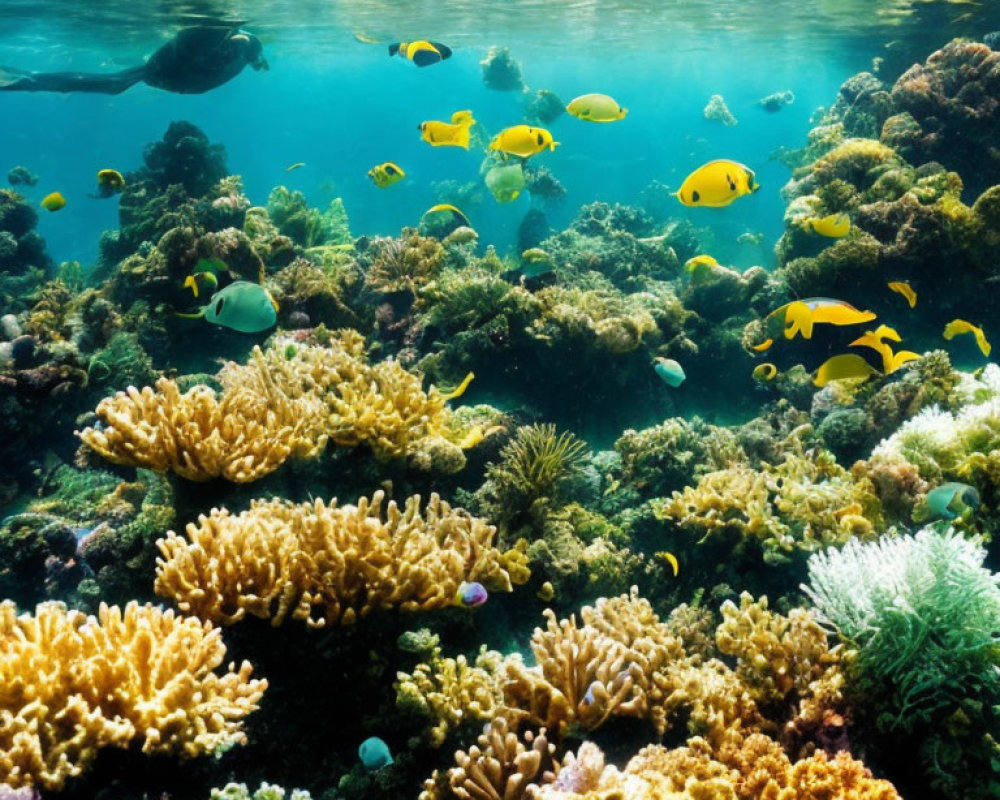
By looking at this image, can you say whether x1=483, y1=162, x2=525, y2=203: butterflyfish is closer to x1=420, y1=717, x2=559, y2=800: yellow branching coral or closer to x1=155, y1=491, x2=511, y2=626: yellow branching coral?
x1=155, y1=491, x2=511, y2=626: yellow branching coral

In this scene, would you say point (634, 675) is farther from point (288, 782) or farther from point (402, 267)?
point (402, 267)

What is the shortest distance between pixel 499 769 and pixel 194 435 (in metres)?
2.77

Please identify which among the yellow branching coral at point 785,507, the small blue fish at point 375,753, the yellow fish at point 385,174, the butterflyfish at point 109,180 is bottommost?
the yellow branching coral at point 785,507

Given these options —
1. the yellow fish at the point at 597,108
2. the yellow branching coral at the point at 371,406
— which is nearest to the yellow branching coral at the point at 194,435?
the yellow branching coral at the point at 371,406

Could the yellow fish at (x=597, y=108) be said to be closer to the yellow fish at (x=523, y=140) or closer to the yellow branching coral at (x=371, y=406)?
the yellow fish at (x=523, y=140)

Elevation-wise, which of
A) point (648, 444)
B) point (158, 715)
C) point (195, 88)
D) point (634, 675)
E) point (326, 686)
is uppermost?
point (195, 88)

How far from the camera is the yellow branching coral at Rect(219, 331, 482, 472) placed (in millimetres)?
4832

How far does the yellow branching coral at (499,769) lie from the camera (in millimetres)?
2807

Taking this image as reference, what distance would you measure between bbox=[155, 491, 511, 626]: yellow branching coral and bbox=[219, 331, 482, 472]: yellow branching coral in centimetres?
108

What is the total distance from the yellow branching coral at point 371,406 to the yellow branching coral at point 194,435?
17.8 inches

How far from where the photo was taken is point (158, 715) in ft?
8.66

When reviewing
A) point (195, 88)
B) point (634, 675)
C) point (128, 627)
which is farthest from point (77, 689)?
point (195, 88)

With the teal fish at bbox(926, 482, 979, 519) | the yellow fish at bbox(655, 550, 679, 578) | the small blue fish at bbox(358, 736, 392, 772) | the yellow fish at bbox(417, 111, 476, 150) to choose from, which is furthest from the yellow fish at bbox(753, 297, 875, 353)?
the small blue fish at bbox(358, 736, 392, 772)

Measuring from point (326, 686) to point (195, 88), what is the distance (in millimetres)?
18249
